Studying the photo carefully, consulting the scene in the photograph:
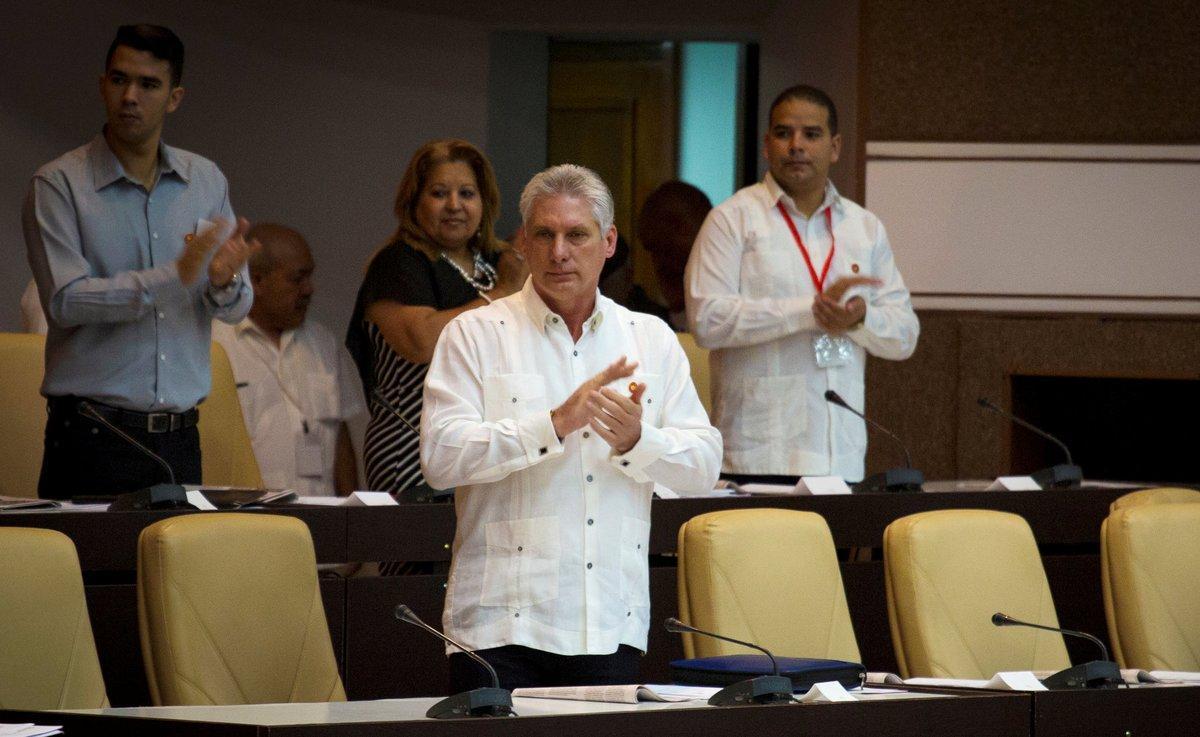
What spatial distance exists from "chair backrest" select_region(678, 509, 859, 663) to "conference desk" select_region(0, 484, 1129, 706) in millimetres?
612

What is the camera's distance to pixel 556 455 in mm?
2734

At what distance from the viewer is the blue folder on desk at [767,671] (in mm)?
2463

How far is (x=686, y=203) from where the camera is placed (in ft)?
20.9

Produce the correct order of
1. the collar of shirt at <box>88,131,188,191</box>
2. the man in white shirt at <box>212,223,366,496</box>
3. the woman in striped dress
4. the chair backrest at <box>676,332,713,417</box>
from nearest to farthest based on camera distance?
the collar of shirt at <box>88,131,188,191</box> < the woman in striped dress < the chair backrest at <box>676,332,713,417</box> < the man in white shirt at <box>212,223,366,496</box>

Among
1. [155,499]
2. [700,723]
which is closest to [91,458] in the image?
[155,499]

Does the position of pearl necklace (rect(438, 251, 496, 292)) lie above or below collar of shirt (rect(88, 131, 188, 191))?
below

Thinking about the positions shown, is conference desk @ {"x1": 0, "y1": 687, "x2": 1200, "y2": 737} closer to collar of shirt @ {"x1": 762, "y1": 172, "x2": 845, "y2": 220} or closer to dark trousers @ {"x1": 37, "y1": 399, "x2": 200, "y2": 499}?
dark trousers @ {"x1": 37, "y1": 399, "x2": 200, "y2": 499}

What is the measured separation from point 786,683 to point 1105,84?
4344 mm

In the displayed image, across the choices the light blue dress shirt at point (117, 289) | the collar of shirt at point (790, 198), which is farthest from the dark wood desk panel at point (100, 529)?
the collar of shirt at point (790, 198)

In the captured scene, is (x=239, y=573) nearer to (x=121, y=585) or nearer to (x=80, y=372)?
(x=121, y=585)

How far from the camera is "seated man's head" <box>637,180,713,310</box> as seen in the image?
6270 millimetres

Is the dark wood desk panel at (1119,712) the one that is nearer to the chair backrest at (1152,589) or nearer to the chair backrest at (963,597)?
the chair backrest at (963,597)

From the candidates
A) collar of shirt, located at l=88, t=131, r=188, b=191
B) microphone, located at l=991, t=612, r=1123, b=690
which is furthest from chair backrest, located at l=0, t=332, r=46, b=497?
microphone, located at l=991, t=612, r=1123, b=690

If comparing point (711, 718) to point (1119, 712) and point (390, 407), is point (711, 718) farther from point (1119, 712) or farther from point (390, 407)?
point (390, 407)
